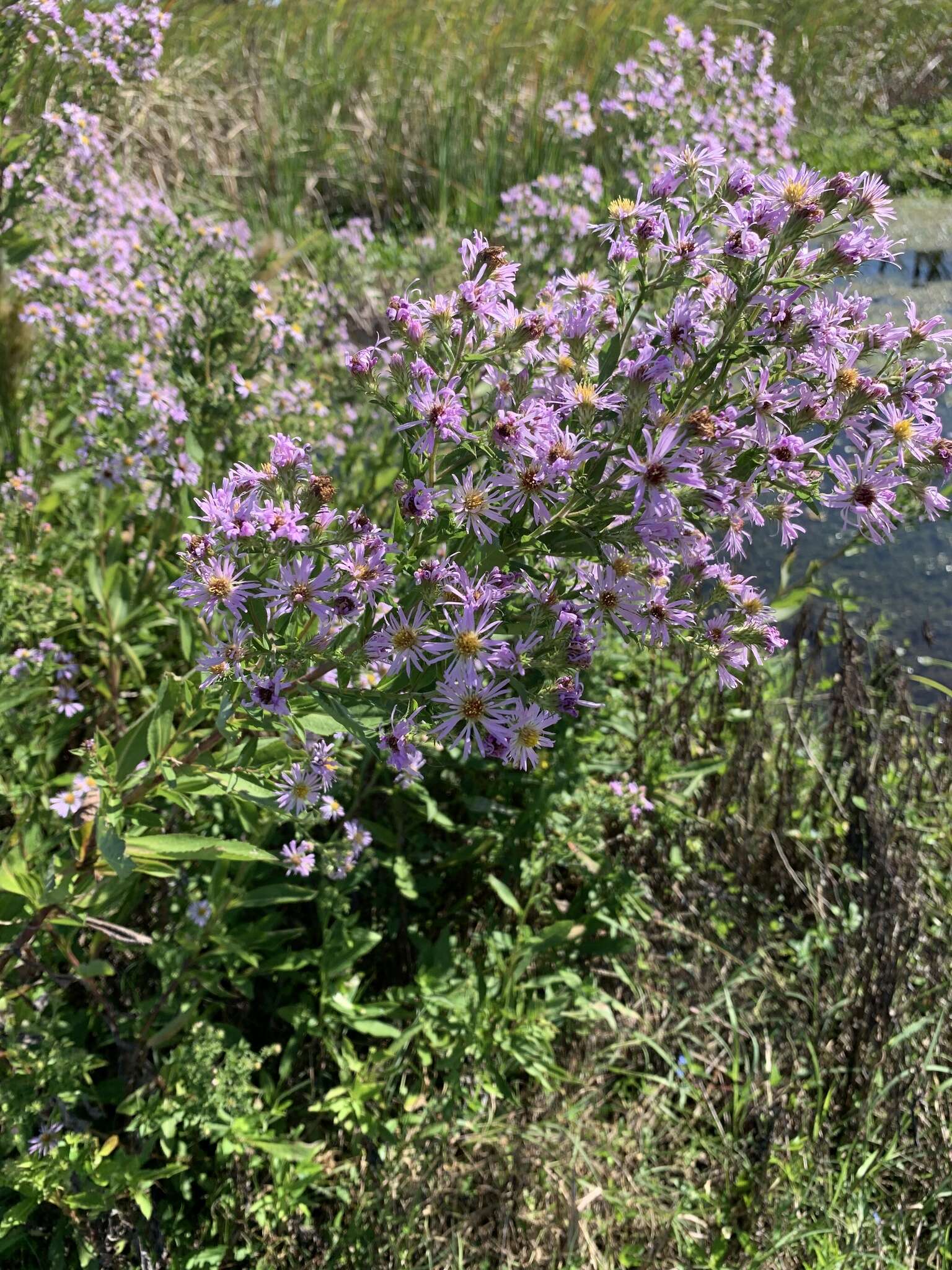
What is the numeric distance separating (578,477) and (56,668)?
163 cm

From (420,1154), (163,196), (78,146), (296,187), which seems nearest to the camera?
(420,1154)

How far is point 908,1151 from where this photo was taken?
224 cm

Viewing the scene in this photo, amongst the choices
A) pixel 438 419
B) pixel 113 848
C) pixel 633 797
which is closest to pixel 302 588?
pixel 438 419

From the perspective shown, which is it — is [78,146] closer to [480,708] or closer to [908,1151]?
[480,708]

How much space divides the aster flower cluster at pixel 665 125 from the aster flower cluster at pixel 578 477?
2.11 meters

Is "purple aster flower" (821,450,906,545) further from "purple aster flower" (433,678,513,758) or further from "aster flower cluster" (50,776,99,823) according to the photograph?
"aster flower cluster" (50,776,99,823)

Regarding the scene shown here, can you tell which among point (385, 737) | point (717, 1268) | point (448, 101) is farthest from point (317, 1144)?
point (448, 101)

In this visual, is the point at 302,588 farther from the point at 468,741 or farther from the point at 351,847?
the point at 351,847

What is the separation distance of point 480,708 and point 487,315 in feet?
1.86

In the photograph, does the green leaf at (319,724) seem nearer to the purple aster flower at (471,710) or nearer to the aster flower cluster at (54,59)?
the purple aster flower at (471,710)

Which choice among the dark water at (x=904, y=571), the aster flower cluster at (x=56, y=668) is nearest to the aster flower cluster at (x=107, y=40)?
the aster flower cluster at (x=56, y=668)

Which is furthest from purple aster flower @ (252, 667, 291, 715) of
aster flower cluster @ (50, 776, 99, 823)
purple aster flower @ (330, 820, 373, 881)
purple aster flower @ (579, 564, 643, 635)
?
purple aster flower @ (330, 820, 373, 881)

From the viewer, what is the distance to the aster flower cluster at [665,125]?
3502 mm

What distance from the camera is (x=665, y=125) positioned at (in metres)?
3.50
